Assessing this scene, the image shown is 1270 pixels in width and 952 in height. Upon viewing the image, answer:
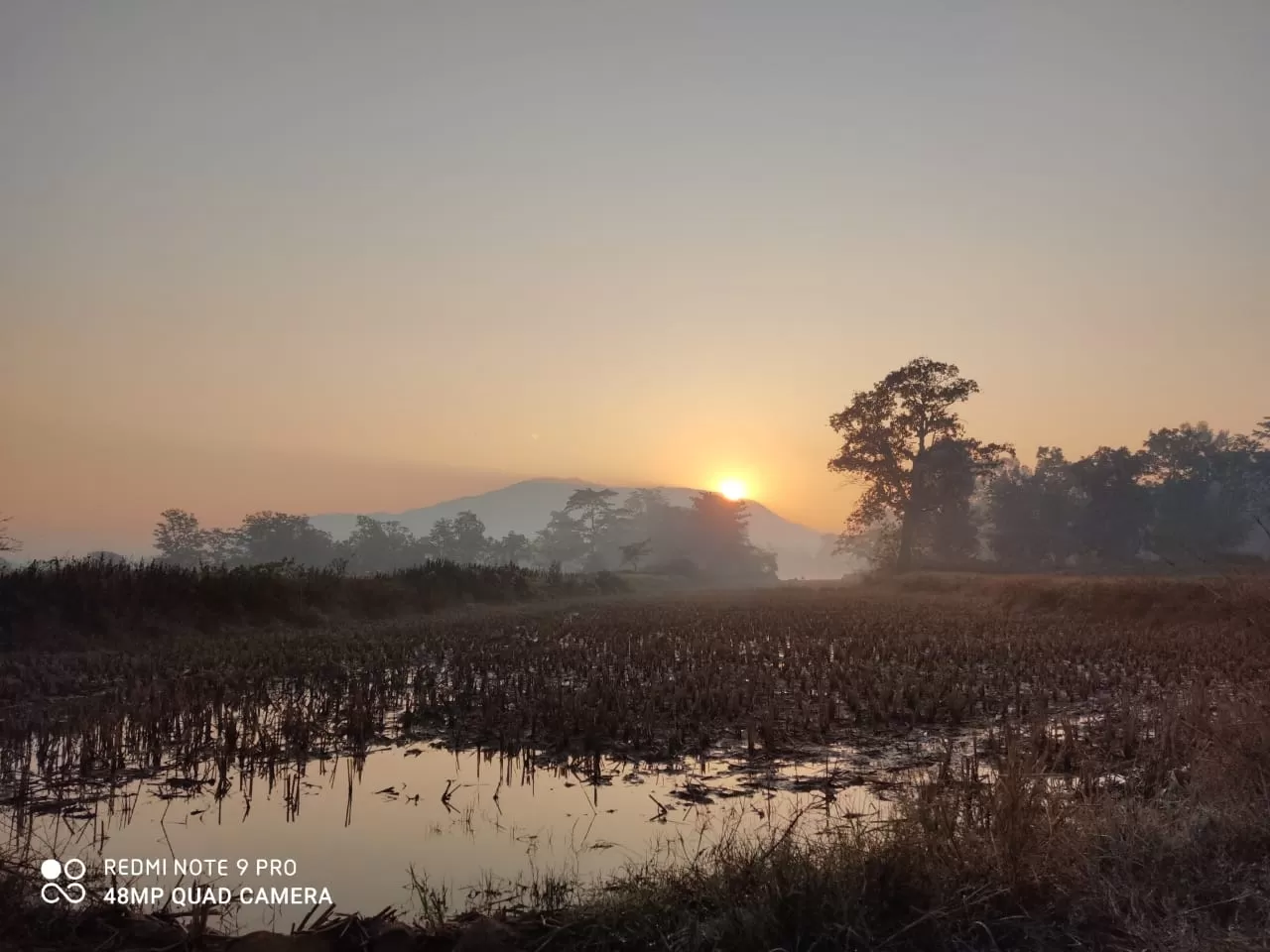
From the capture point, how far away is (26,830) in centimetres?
523

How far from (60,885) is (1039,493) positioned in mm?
66715

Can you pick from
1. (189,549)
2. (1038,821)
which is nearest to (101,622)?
(1038,821)

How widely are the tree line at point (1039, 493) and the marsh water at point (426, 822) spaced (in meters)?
43.3

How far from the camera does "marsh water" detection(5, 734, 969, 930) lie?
15.3ft

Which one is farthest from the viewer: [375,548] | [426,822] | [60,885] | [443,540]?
[443,540]

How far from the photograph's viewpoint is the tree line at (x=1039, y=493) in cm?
4731

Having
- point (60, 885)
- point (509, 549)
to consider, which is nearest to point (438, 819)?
point (60, 885)

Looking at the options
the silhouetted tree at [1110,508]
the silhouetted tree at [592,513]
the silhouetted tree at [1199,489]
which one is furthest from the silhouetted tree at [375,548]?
the silhouetted tree at [1199,489]

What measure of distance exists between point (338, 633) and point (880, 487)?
39.7m

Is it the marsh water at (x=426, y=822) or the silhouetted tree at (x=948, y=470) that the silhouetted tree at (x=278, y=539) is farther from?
the marsh water at (x=426, y=822)

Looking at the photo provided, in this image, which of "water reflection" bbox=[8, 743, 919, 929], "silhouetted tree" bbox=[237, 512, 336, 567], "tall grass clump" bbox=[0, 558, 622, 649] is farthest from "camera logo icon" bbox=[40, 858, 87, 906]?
"silhouetted tree" bbox=[237, 512, 336, 567]

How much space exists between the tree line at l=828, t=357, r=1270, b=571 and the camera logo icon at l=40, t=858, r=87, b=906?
47.7 m

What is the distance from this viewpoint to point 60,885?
14.1 feet

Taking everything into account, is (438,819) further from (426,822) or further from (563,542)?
(563,542)
